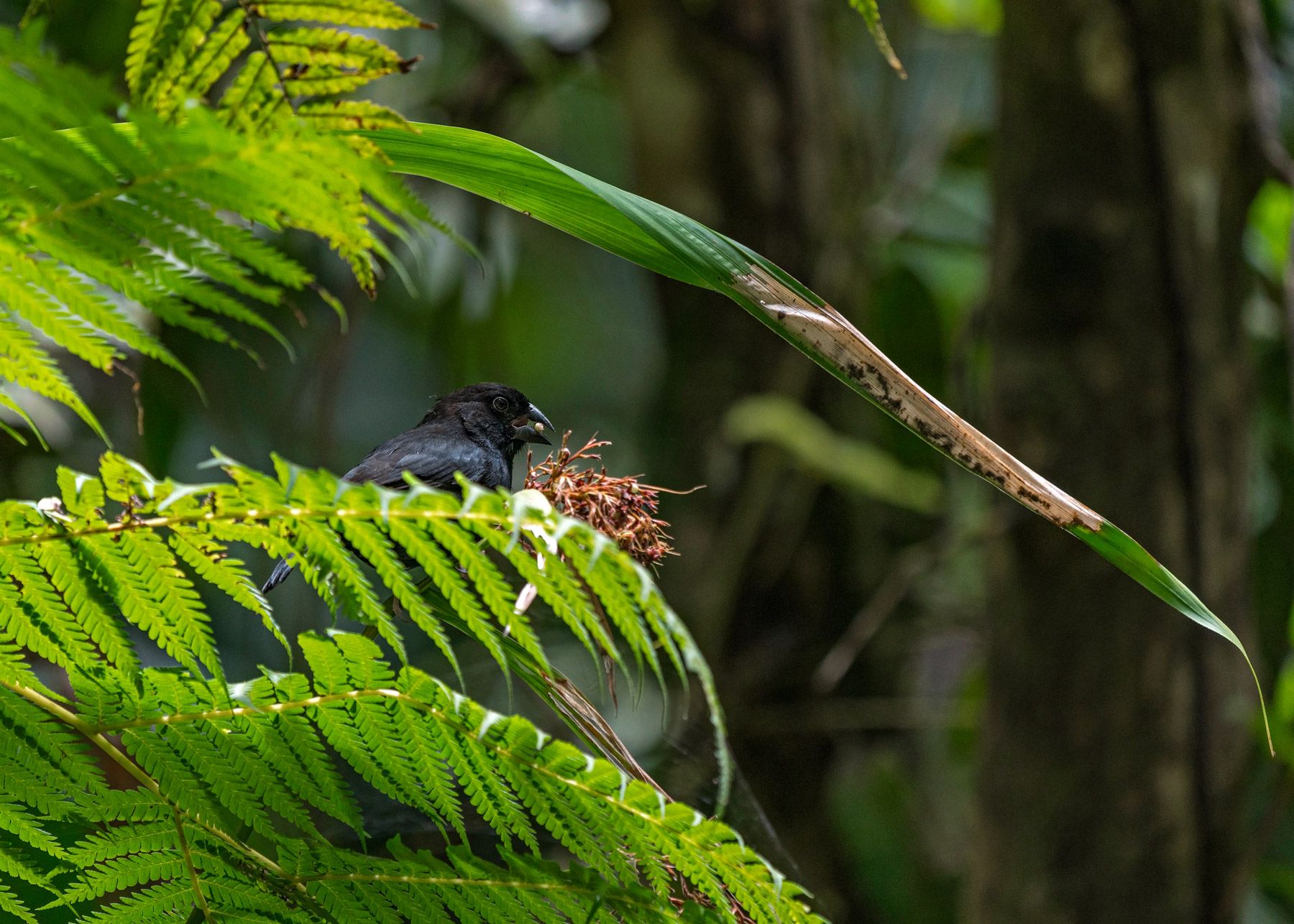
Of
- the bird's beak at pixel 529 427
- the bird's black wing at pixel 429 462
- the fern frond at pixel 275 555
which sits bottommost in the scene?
the bird's black wing at pixel 429 462

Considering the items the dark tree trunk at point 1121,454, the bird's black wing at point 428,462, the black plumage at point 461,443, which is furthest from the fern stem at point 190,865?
the dark tree trunk at point 1121,454

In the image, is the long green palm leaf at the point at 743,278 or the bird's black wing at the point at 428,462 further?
the bird's black wing at the point at 428,462

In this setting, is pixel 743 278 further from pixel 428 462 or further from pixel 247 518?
pixel 428 462

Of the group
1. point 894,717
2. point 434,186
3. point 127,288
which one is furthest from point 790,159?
point 127,288

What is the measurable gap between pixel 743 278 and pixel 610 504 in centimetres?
38

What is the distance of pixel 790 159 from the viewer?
515 cm

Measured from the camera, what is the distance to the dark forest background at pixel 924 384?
2.90 meters

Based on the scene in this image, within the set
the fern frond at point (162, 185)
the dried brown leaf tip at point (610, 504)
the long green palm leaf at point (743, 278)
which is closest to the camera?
the fern frond at point (162, 185)

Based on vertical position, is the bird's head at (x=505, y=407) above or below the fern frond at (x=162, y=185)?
below

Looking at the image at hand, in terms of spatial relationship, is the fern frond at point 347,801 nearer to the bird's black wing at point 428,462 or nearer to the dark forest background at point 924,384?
the dark forest background at point 924,384

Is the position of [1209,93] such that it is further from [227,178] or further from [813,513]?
[227,178]

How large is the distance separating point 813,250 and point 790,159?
1.41 ft

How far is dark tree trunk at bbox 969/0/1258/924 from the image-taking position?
2832 millimetres

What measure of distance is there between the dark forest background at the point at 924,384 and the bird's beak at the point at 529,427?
693 mm
